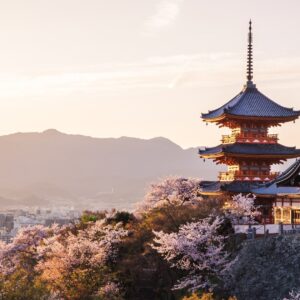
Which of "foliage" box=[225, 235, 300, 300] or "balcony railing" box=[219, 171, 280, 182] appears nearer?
"foliage" box=[225, 235, 300, 300]

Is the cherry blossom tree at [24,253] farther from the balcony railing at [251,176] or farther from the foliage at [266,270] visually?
the foliage at [266,270]

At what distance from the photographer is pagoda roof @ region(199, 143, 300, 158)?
5034 centimetres

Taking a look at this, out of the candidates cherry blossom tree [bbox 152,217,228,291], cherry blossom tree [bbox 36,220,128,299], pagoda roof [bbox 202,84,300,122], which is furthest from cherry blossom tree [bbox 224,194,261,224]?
cherry blossom tree [bbox 36,220,128,299]

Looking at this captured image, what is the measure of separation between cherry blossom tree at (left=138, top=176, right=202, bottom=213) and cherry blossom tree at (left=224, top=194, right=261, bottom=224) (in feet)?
33.5

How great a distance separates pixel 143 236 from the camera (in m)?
45.8

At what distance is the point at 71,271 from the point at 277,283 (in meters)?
14.7

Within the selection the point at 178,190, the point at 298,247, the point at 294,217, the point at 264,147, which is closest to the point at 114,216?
the point at 178,190

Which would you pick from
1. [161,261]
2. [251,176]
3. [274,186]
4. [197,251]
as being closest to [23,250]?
[251,176]

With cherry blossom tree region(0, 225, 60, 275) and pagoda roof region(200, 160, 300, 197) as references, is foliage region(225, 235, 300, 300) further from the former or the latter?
cherry blossom tree region(0, 225, 60, 275)

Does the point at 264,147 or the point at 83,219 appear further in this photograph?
the point at 83,219

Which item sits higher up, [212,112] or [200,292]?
[212,112]

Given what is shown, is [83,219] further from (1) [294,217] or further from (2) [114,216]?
(1) [294,217]

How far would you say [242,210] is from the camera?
43.5 metres

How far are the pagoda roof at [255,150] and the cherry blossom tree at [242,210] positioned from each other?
196 inches
